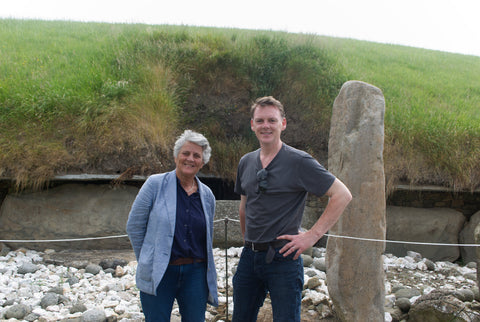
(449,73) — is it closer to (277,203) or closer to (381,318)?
(381,318)

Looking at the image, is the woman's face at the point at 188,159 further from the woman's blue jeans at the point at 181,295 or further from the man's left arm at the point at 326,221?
the man's left arm at the point at 326,221

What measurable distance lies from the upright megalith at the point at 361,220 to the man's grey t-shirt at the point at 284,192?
1.42 meters

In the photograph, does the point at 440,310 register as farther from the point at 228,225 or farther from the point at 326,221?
the point at 228,225

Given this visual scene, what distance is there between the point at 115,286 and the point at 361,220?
2.94 m

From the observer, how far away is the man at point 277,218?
95.0 inches

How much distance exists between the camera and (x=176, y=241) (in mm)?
2514

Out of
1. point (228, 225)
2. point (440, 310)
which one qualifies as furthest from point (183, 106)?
point (440, 310)

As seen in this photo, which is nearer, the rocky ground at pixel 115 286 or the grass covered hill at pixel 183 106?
the rocky ground at pixel 115 286

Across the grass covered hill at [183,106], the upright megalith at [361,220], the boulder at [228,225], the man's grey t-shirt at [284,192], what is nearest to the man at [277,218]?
the man's grey t-shirt at [284,192]

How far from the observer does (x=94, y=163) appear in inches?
239

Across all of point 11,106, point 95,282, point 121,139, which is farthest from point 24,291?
point 11,106

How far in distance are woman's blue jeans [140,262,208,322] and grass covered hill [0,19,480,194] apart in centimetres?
383

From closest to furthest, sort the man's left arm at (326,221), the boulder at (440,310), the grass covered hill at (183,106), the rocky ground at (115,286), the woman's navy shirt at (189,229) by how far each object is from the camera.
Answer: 1. the man's left arm at (326,221)
2. the woman's navy shirt at (189,229)
3. the boulder at (440,310)
4. the rocky ground at (115,286)
5. the grass covered hill at (183,106)

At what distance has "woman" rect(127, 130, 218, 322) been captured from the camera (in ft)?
8.00
